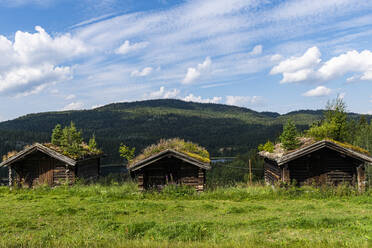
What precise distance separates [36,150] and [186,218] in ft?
48.0

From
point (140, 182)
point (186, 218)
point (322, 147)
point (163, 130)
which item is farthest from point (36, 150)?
point (163, 130)

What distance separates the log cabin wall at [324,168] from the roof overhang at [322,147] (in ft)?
2.10

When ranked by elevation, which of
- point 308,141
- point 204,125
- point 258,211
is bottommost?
point 258,211

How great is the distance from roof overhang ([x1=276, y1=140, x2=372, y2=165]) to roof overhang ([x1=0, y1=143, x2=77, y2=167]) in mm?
14429

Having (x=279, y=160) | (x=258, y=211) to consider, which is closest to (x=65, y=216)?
(x=258, y=211)

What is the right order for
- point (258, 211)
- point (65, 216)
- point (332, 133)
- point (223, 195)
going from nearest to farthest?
point (65, 216), point (258, 211), point (223, 195), point (332, 133)

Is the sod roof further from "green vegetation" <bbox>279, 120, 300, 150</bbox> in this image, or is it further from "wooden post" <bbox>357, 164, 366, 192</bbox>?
"green vegetation" <bbox>279, 120, 300, 150</bbox>

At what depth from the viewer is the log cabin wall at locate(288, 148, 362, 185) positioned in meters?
18.1

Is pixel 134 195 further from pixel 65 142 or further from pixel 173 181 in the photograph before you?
pixel 65 142

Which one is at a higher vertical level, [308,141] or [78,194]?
[308,141]

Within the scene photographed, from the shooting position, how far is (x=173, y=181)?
60.0 feet

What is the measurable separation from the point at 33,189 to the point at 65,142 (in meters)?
3.94

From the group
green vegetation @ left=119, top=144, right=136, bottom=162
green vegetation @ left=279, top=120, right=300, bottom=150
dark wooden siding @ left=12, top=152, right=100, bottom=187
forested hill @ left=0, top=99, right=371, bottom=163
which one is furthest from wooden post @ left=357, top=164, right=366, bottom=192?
forested hill @ left=0, top=99, right=371, bottom=163

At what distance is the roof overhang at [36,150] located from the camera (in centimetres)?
2033
